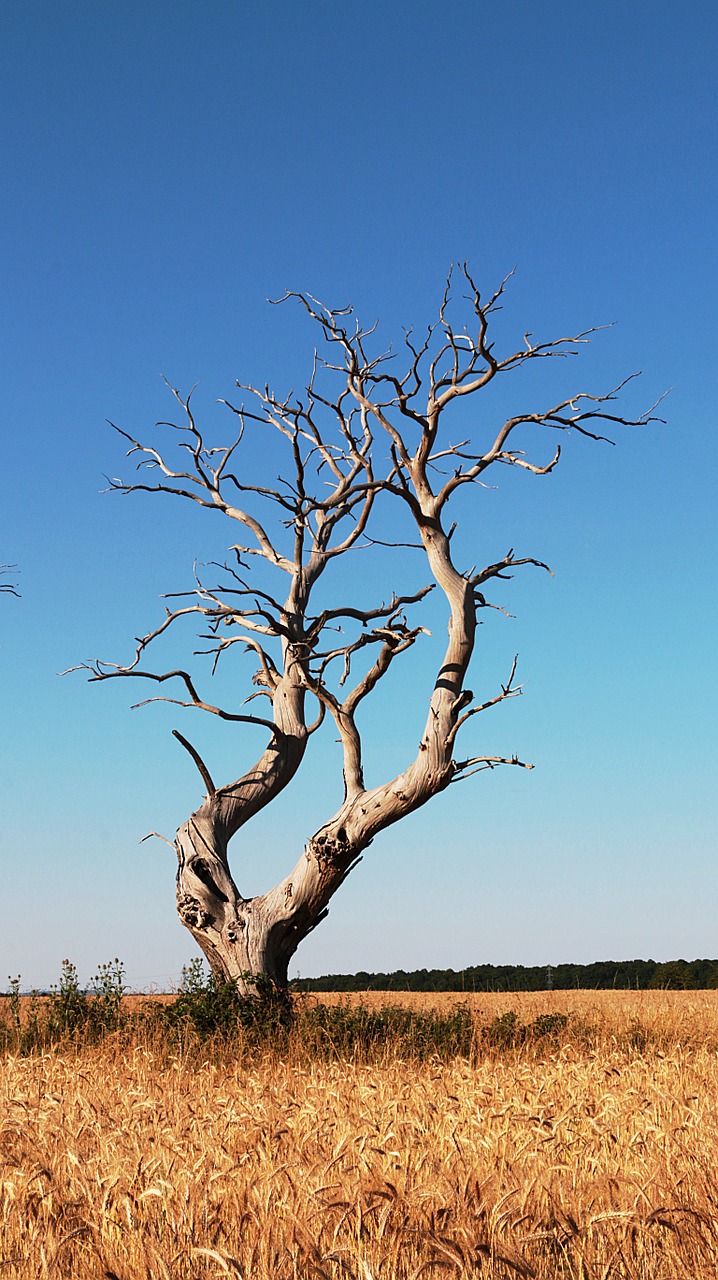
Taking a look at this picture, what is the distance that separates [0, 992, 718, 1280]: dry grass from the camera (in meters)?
4.10

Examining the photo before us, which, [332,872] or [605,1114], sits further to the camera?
[332,872]

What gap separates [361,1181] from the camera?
16.1 ft

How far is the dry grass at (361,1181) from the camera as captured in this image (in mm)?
4098

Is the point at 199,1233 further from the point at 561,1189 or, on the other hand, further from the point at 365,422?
the point at 365,422

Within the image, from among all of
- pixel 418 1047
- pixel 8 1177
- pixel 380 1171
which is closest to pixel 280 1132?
pixel 380 1171

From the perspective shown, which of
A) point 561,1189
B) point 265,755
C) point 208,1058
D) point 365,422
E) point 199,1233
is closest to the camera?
point 199,1233

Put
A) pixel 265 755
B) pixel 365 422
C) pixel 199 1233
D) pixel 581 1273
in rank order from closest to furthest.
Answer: pixel 581 1273 → pixel 199 1233 → pixel 265 755 → pixel 365 422

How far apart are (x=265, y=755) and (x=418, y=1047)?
5.55m

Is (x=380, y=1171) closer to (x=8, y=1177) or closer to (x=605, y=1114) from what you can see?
(x=8, y=1177)

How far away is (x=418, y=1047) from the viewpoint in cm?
1311

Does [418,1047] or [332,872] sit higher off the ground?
[332,872]

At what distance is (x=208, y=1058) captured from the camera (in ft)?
39.6

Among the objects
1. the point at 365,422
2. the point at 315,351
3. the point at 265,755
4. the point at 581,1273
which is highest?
the point at 315,351

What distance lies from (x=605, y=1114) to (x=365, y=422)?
13856 millimetres
